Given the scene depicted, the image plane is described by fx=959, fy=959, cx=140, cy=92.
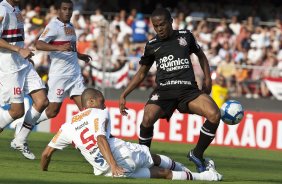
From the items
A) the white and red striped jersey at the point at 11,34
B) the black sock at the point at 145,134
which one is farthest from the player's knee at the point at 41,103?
the black sock at the point at 145,134

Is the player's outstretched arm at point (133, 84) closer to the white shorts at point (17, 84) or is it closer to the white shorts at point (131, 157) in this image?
the white shorts at point (131, 157)

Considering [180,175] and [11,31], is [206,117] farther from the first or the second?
[11,31]

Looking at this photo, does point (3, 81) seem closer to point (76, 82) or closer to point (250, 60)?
point (76, 82)

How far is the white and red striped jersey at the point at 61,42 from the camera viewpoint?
16.4m

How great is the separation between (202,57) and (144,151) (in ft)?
7.67

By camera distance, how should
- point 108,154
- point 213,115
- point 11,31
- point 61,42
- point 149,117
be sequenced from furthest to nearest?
1. point 61,42
2. point 11,31
3. point 149,117
4. point 213,115
5. point 108,154

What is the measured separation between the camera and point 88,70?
27.2m

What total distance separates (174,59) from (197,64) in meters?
13.3

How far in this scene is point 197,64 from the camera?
87.2 ft

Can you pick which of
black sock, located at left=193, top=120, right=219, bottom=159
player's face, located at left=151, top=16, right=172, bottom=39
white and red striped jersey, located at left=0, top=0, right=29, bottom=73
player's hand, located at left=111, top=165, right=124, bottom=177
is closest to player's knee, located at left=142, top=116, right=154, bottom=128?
black sock, located at left=193, top=120, right=219, bottom=159

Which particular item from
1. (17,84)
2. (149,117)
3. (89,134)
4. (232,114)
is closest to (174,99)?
(149,117)

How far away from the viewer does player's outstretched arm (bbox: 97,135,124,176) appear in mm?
11391

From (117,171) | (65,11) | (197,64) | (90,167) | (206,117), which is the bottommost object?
(197,64)

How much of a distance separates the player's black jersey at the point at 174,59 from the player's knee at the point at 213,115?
0.55m
